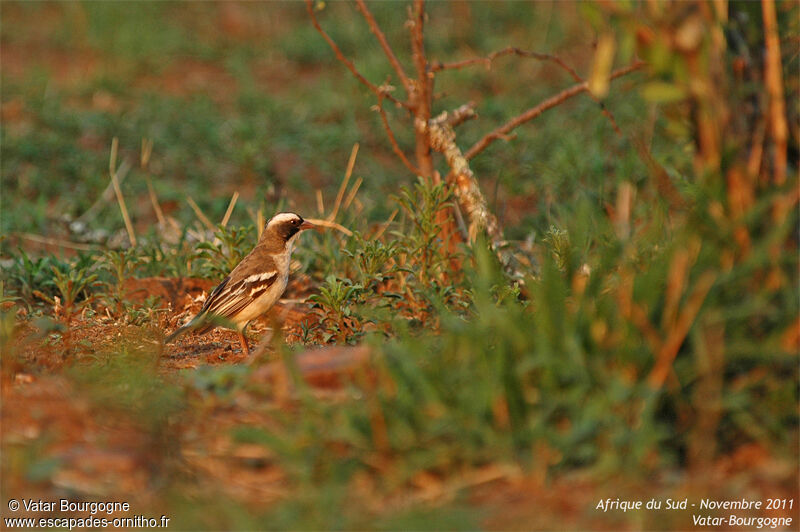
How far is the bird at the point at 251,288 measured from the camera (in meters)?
6.09

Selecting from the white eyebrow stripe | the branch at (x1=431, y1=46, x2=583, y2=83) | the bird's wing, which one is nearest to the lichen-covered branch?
the branch at (x1=431, y1=46, x2=583, y2=83)

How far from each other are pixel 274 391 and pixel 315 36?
982 centimetres

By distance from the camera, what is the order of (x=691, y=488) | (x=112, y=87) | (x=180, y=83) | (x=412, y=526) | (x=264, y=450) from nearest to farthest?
(x=412, y=526) < (x=691, y=488) < (x=264, y=450) < (x=112, y=87) < (x=180, y=83)

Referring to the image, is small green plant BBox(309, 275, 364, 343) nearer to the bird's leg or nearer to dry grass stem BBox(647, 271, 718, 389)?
the bird's leg

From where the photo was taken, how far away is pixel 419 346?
12.8 feet

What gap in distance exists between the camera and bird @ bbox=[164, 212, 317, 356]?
609 cm

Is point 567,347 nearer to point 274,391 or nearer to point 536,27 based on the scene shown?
point 274,391

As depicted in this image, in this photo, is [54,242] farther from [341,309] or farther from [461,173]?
[461,173]

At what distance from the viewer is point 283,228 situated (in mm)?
6613

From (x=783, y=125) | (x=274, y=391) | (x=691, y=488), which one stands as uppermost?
(x=783, y=125)

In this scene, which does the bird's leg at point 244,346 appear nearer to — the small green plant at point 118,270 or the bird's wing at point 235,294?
the bird's wing at point 235,294

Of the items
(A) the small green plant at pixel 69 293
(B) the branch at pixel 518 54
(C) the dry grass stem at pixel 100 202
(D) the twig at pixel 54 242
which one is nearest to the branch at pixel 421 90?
(B) the branch at pixel 518 54

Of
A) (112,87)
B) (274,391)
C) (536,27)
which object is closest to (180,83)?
(112,87)

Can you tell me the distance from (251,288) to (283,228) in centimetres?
59
